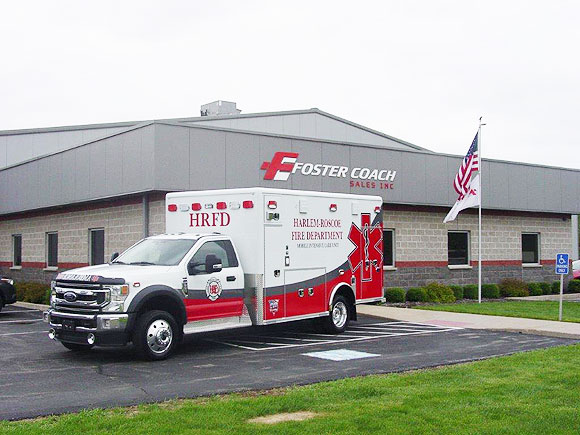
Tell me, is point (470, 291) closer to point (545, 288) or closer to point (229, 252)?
point (545, 288)

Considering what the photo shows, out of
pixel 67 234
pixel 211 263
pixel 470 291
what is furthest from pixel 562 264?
pixel 67 234

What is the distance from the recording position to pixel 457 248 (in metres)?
27.4

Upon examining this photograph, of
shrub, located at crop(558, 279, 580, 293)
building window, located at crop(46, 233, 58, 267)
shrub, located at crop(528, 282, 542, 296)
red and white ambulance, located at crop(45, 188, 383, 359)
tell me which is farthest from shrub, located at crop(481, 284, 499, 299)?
building window, located at crop(46, 233, 58, 267)

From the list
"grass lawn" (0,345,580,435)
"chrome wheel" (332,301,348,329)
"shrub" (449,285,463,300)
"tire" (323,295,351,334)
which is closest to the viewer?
"grass lawn" (0,345,580,435)

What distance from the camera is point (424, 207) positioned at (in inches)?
1022

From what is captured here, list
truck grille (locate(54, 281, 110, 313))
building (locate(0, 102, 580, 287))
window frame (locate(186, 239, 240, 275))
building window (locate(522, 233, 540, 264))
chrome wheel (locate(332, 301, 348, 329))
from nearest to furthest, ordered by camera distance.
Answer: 1. truck grille (locate(54, 281, 110, 313))
2. window frame (locate(186, 239, 240, 275))
3. chrome wheel (locate(332, 301, 348, 329))
4. building (locate(0, 102, 580, 287))
5. building window (locate(522, 233, 540, 264))

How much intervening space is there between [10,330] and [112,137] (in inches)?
251

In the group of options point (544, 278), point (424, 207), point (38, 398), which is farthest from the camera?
point (544, 278)

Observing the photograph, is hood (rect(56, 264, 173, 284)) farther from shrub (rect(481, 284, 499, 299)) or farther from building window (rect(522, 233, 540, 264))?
building window (rect(522, 233, 540, 264))

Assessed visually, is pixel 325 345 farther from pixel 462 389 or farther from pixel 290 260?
pixel 462 389

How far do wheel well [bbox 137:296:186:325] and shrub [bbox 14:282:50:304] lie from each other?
12.4 meters

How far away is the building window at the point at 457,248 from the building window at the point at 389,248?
9.36 ft

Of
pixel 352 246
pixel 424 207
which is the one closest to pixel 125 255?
pixel 352 246

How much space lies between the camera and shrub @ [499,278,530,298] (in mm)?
27734
